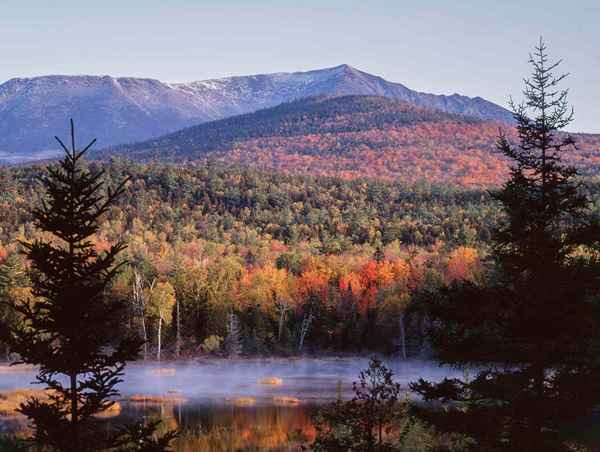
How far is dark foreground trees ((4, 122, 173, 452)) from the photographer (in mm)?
14164

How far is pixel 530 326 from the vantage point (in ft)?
57.1

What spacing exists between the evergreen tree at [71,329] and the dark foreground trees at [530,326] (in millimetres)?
6896

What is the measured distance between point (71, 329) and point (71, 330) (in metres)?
0.02

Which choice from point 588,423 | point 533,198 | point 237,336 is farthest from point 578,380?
point 237,336

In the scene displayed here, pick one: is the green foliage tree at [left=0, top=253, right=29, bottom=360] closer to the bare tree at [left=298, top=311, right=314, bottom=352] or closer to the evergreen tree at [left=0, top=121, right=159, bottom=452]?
the bare tree at [left=298, top=311, right=314, bottom=352]

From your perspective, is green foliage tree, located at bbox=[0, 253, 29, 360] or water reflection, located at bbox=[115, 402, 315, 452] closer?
water reflection, located at bbox=[115, 402, 315, 452]

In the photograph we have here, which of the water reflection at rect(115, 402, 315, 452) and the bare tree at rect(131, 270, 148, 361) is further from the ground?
the bare tree at rect(131, 270, 148, 361)

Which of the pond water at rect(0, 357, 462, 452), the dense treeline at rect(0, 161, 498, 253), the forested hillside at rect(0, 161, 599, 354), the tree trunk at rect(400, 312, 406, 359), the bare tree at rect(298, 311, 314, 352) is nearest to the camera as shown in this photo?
the pond water at rect(0, 357, 462, 452)

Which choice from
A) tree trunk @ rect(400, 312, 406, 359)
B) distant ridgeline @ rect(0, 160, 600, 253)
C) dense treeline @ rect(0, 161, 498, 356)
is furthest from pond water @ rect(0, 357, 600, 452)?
distant ridgeline @ rect(0, 160, 600, 253)

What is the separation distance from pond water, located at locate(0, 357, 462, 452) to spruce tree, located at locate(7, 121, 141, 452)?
17842 mm

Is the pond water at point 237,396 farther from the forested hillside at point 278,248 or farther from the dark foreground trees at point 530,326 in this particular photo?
the dark foreground trees at point 530,326

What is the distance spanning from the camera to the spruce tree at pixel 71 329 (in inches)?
558

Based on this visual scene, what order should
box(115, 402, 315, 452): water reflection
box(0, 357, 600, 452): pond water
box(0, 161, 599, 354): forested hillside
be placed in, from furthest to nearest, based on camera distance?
box(0, 161, 599, 354): forested hillside, box(0, 357, 600, 452): pond water, box(115, 402, 315, 452): water reflection

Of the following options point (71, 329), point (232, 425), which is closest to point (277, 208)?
point (232, 425)
